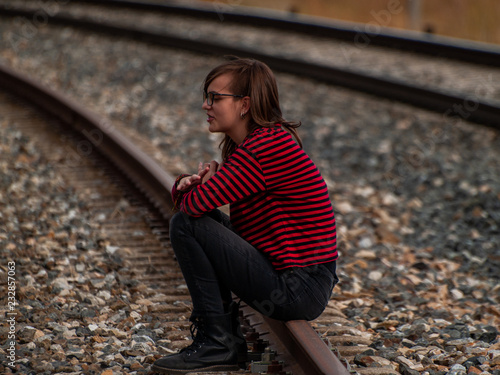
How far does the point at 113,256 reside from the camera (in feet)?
14.6

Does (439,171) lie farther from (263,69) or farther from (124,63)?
(124,63)

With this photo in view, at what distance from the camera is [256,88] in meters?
3.09

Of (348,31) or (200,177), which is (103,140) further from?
(348,31)

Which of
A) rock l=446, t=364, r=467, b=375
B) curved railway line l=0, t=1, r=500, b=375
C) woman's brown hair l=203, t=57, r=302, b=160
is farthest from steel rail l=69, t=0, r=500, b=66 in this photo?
woman's brown hair l=203, t=57, r=302, b=160

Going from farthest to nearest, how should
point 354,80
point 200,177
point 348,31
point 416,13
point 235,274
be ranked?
point 416,13 → point 348,31 → point 354,80 → point 200,177 → point 235,274

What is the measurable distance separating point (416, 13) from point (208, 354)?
1304 cm

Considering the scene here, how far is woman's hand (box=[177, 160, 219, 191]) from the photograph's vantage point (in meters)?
3.25

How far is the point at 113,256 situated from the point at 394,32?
349 inches
